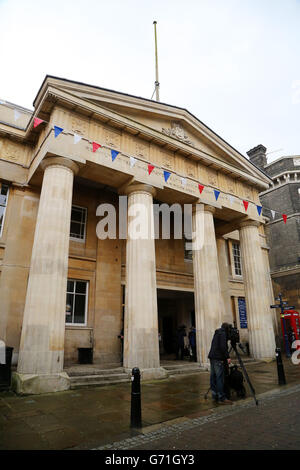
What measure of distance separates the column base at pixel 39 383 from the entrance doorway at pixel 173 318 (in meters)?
9.77

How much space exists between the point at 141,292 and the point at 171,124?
817 centimetres

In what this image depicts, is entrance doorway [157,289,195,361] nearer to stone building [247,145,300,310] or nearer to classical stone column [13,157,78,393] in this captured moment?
stone building [247,145,300,310]

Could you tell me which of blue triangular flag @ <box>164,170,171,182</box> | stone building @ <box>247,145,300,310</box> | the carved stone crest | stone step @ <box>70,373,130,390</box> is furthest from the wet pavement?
stone building @ <box>247,145,300,310</box>

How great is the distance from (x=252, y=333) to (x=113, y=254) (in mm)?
7936

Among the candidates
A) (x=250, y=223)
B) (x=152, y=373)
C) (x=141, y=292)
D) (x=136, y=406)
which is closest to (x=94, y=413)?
(x=136, y=406)

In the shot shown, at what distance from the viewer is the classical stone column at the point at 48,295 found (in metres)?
7.48

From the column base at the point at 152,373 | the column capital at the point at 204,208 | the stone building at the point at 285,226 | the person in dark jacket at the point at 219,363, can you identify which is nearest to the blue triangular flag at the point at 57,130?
the column capital at the point at 204,208

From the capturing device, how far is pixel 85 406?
5.78 metres

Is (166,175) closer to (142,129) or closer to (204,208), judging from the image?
(142,129)

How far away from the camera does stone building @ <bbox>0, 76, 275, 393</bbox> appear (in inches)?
340

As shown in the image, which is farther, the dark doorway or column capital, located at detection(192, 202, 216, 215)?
the dark doorway

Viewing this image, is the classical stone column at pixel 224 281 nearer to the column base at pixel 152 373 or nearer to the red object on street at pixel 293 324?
the red object on street at pixel 293 324

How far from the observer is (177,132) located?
530 inches

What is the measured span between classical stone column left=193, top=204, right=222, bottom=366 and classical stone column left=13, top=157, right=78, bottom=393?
589cm
